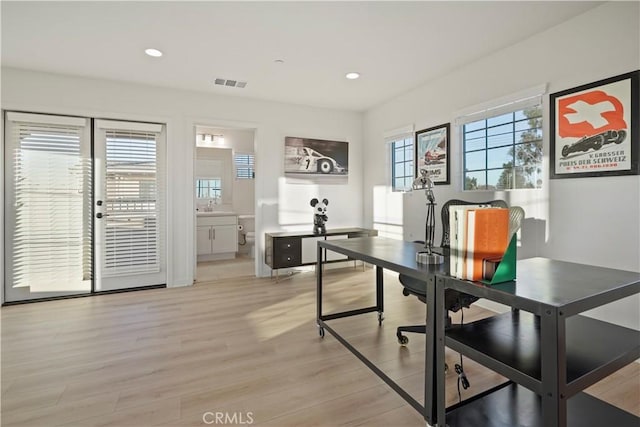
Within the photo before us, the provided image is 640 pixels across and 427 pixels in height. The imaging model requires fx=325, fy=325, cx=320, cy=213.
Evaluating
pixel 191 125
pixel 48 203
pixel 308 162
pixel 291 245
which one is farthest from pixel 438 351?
pixel 48 203

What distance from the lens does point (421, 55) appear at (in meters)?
3.16

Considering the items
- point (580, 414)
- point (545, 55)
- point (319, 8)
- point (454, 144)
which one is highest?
point (319, 8)

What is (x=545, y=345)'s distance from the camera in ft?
3.29

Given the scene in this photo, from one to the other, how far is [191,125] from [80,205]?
158 centimetres

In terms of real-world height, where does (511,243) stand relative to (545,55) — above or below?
below

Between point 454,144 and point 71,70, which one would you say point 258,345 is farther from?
point 71,70

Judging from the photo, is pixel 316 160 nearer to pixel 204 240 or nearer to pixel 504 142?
pixel 204 240

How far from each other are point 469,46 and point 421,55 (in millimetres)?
424

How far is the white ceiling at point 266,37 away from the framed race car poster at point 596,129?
24.9 inches

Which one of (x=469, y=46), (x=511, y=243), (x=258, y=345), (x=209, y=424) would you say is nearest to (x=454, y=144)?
(x=469, y=46)

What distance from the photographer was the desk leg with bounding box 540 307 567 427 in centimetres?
98

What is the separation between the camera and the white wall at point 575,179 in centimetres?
224

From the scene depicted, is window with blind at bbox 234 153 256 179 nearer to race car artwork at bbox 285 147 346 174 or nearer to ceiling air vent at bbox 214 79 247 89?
race car artwork at bbox 285 147 346 174

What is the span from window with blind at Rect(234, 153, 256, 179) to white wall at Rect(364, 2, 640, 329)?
425 centimetres
